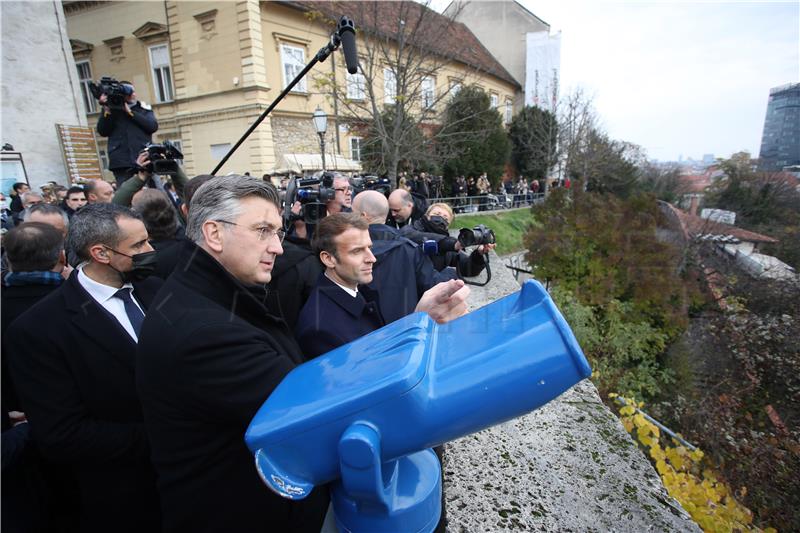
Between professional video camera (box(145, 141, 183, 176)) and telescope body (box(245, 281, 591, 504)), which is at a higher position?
professional video camera (box(145, 141, 183, 176))

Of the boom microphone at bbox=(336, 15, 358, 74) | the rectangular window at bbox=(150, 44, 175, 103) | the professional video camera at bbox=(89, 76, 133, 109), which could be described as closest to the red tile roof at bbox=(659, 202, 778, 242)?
the boom microphone at bbox=(336, 15, 358, 74)

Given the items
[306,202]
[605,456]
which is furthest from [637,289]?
[306,202]

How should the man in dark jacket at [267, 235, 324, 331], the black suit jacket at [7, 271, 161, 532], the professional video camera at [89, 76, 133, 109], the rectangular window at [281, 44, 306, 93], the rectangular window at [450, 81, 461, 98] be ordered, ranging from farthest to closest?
the rectangular window at [281, 44, 306, 93], the rectangular window at [450, 81, 461, 98], the professional video camera at [89, 76, 133, 109], the man in dark jacket at [267, 235, 324, 331], the black suit jacket at [7, 271, 161, 532]

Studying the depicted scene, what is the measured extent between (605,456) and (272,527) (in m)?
1.73

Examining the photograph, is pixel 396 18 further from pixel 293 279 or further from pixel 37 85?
pixel 37 85

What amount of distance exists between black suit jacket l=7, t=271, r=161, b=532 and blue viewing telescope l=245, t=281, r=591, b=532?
1.25 meters

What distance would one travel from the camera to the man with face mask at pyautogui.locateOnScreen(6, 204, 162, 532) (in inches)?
61.2

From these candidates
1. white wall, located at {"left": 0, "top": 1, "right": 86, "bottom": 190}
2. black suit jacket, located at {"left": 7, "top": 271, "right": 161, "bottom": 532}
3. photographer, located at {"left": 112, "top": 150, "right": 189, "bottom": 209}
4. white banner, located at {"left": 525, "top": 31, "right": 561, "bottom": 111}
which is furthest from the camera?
white banner, located at {"left": 525, "top": 31, "right": 561, "bottom": 111}

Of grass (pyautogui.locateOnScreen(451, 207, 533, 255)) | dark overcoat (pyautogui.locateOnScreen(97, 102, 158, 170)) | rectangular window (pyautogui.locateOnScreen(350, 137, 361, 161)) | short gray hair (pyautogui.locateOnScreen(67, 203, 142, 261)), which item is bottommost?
grass (pyautogui.locateOnScreen(451, 207, 533, 255))

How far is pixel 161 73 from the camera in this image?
1666 centimetres

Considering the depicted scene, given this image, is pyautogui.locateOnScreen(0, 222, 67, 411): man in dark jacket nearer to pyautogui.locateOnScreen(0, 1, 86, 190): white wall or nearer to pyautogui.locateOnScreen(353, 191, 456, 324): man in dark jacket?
pyautogui.locateOnScreen(353, 191, 456, 324): man in dark jacket

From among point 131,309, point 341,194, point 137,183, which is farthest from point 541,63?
point 131,309

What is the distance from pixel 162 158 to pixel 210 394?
2.99m

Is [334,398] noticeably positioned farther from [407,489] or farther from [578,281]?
[578,281]
